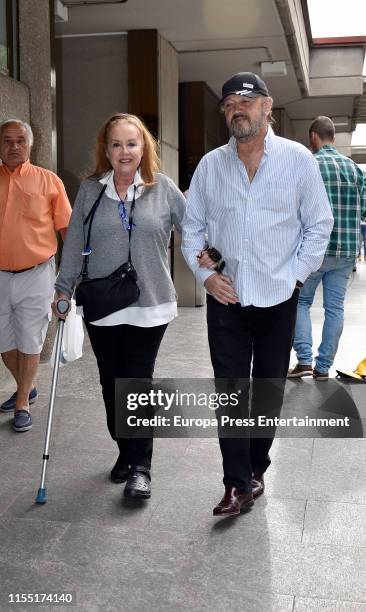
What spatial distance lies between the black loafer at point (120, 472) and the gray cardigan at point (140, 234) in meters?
0.92

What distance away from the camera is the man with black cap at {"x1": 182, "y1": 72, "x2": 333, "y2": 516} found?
11.0 feet

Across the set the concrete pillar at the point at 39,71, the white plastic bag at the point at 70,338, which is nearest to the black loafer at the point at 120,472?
the white plastic bag at the point at 70,338

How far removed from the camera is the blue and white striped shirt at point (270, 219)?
11.0 ft

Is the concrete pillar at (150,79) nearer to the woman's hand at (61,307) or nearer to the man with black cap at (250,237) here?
the woman's hand at (61,307)

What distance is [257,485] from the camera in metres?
3.79

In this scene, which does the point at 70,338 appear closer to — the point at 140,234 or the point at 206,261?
the point at 140,234

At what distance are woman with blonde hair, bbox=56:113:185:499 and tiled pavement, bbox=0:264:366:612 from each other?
1.02 ft

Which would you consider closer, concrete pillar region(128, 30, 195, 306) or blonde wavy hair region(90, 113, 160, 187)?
blonde wavy hair region(90, 113, 160, 187)

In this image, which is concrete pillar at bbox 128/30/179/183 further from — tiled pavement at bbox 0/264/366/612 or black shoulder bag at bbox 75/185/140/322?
black shoulder bag at bbox 75/185/140/322

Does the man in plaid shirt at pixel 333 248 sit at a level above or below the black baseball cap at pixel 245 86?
below

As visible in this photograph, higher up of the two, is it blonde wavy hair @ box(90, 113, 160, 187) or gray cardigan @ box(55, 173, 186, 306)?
blonde wavy hair @ box(90, 113, 160, 187)

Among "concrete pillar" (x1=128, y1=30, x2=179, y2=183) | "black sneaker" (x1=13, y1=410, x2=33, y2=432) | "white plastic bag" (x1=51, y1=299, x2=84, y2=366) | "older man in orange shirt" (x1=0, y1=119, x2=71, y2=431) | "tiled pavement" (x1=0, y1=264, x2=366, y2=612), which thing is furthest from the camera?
"concrete pillar" (x1=128, y1=30, x2=179, y2=183)

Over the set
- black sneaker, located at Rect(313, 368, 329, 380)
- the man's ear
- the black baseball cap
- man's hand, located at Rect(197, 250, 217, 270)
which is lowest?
black sneaker, located at Rect(313, 368, 329, 380)

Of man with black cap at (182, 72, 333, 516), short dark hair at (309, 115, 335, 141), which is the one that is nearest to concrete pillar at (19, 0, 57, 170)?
short dark hair at (309, 115, 335, 141)
